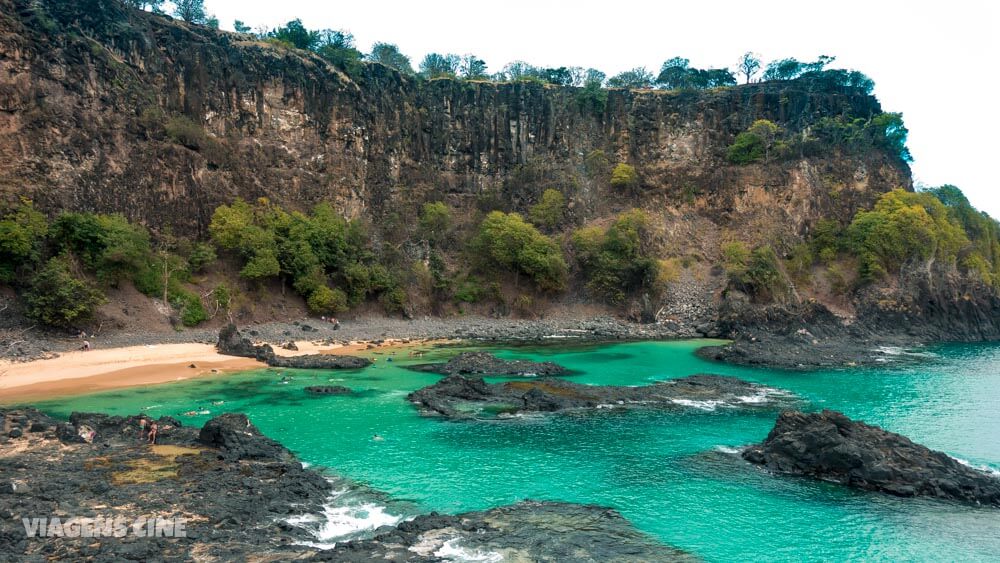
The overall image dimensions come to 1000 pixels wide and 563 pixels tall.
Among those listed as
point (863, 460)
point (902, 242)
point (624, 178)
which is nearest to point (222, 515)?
point (863, 460)

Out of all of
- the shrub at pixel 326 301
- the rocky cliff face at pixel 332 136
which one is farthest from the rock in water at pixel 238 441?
the rocky cliff face at pixel 332 136

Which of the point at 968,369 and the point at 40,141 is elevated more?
the point at 40,141

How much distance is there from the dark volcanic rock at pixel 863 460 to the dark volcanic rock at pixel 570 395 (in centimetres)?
754

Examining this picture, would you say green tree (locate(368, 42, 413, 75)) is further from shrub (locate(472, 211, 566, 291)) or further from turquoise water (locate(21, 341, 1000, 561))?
turquoise water (locate(21, 341, 1000, 561))

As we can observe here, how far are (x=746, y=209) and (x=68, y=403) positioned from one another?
2627 inches

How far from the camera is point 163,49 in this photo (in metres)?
52.6

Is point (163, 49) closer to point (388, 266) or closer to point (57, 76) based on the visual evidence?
point (57, 76)

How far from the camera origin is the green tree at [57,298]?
34656 millimetres

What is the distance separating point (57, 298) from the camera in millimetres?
34719

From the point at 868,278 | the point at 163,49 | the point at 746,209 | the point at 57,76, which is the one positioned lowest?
the point at 868,278

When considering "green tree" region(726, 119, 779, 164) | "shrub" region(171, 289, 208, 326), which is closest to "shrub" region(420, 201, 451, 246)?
"shrub" region(171, 289, 208, 326)

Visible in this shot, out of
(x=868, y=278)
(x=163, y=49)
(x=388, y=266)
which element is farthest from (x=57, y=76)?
(x=868, y=278)

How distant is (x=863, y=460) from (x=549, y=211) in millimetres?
53365

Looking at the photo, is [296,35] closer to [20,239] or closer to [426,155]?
[426,155]
